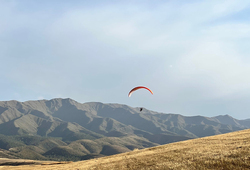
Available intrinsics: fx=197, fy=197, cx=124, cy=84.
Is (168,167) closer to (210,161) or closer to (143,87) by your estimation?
(210,161)

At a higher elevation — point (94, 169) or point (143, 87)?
point (143, 87)

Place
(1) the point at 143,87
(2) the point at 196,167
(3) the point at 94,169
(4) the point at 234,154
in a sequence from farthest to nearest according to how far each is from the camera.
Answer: (1) the point at 143,87 < (3) the point at 94,169 < (4) the point at 234,154 < (2) the point at 196,167

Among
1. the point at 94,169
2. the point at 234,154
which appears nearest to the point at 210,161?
the point at 234,154

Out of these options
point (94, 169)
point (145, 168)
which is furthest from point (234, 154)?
point (94, 169)

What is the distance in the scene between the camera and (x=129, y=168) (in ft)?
74.9

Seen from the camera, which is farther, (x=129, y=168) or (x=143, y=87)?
(x=143, y=87)

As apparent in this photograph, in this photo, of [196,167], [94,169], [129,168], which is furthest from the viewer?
[94,169]

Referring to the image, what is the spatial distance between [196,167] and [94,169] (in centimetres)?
1306

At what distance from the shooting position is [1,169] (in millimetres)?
41969

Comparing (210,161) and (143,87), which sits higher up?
(143,87)

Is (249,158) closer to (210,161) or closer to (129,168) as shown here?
(210,161)

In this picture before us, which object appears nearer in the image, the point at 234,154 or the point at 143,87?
the point at 234,154

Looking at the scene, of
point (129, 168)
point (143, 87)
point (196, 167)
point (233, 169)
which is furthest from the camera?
point (143, 87)

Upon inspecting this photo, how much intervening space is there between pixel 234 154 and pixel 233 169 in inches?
201
